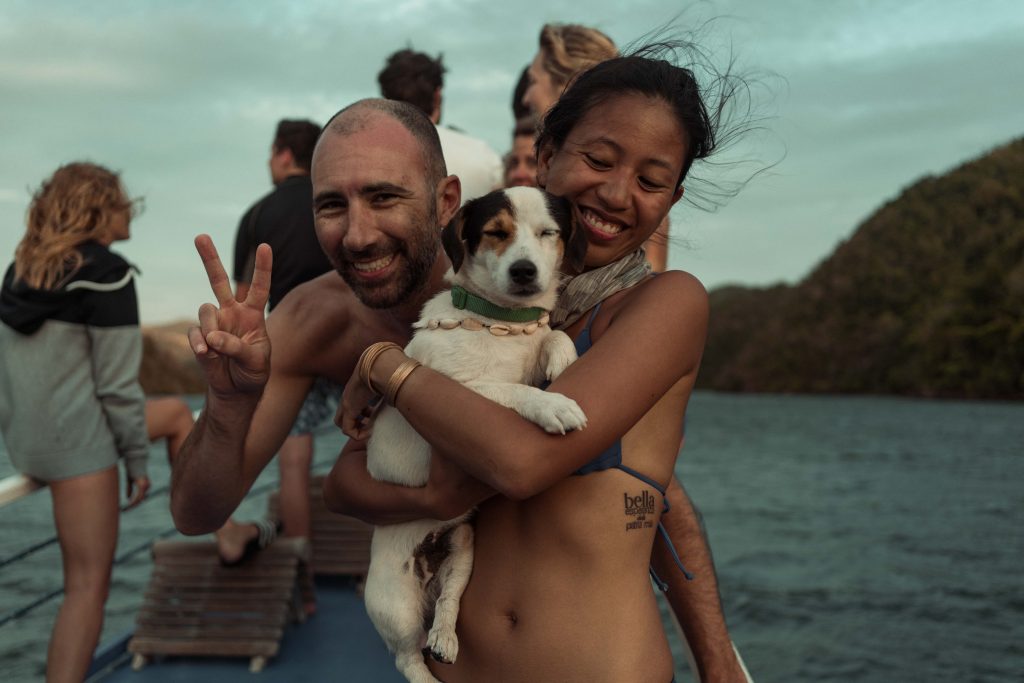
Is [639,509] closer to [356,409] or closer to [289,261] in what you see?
[356,409]

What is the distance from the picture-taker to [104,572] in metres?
4.39

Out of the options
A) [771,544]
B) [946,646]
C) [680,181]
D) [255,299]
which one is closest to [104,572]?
[255,299]

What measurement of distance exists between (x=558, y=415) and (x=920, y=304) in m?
99.9

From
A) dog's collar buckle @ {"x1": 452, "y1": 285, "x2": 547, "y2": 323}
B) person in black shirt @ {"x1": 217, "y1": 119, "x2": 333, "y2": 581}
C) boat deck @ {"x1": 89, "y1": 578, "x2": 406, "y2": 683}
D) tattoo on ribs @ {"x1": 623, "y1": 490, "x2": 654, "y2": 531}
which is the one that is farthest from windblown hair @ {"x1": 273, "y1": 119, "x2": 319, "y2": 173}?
tattoo on ribs @ {"x1": 623, "y1": 490, "x2": 654, "y2": 531}

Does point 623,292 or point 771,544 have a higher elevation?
point 623,292

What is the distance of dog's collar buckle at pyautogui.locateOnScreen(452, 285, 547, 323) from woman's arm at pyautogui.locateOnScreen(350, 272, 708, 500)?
0.71 feet

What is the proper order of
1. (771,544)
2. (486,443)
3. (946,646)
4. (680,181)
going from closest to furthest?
1. (486,443)
2. (680,181)
3. (946,646)
4. (771,544)

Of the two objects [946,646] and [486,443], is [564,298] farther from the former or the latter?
[946,646]

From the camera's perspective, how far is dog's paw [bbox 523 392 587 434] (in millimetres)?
1826

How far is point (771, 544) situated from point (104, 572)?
3517 centimetres

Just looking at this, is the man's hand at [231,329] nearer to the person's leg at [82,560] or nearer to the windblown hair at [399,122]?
the windblown hair at [399,122]

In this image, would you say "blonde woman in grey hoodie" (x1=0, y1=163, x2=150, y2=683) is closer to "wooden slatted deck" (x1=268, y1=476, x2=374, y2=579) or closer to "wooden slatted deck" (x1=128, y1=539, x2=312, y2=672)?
"wooden slatted deck" (x1=128, y1=539, x2=312, y2=672)

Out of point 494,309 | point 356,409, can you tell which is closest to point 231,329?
point 356,409

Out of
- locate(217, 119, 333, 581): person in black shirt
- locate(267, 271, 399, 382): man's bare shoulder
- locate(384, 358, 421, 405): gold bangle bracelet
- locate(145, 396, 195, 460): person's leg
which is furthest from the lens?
locate(217, 119, 333, 581): person in black shirt
